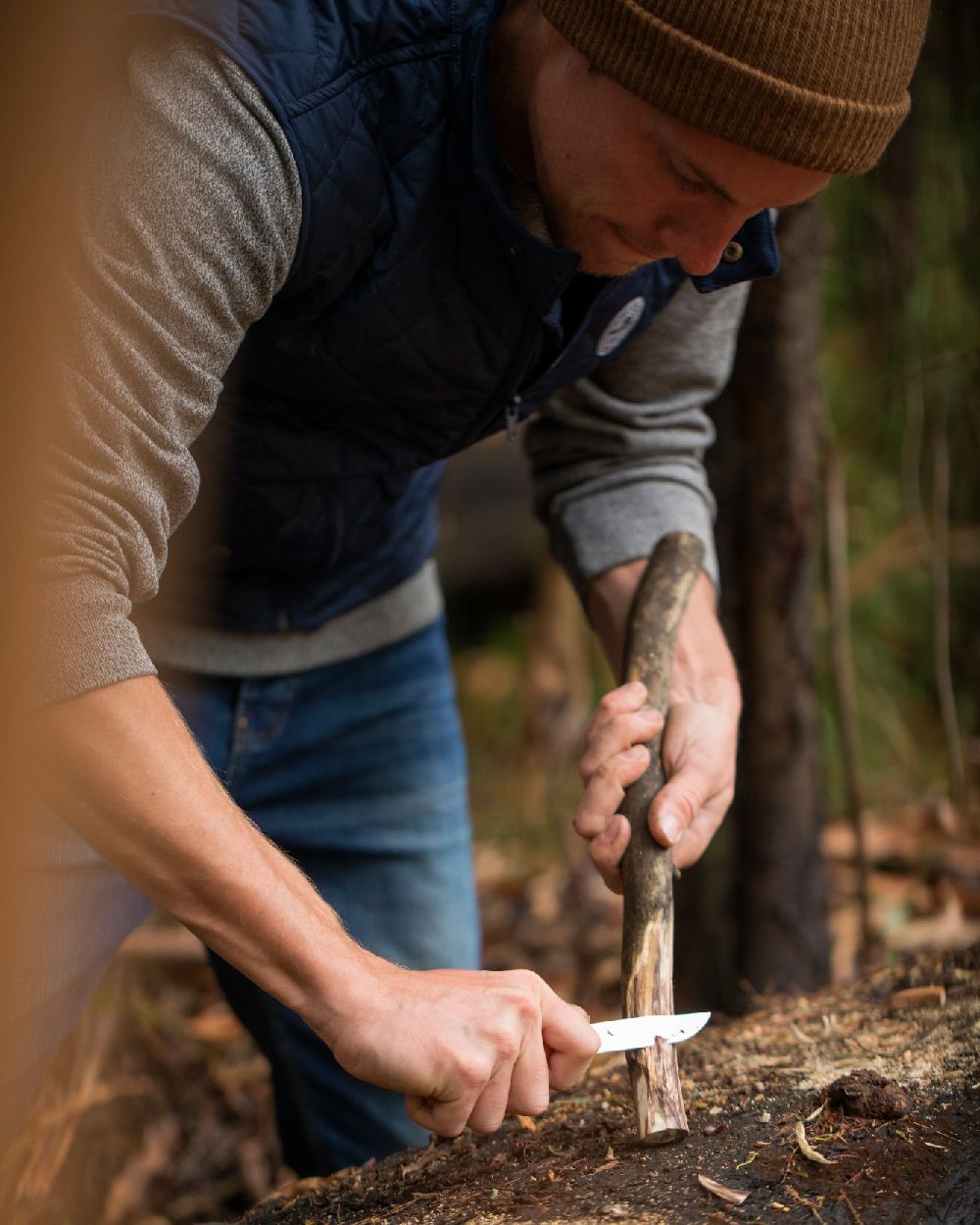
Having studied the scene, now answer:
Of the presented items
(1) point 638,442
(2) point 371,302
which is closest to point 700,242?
(2) point 371,302

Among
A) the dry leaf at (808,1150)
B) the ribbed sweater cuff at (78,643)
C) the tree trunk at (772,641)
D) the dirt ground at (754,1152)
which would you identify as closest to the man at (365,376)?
the ribbed sweater cuff at (78,643)

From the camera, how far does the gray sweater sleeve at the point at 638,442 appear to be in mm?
2156

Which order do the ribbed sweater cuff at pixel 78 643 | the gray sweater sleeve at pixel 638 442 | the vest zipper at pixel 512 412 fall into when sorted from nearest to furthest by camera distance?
the ribbed sweater cuff at pixel 78 643 < the vest zipper at pixel 512 412 < the gray sweater sleeve at pixel 638 442

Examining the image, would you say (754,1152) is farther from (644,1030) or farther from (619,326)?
(619,326)

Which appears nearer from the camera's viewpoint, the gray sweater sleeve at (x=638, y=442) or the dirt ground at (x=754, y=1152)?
the dirt ground at (x=754, y=1152)

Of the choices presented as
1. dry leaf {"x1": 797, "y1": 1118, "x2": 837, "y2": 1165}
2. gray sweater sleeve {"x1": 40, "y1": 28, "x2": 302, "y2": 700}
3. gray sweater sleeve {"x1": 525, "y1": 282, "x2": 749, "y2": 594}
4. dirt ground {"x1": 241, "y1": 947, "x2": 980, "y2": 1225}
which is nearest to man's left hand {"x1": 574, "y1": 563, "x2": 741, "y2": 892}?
gray sweater sleeve {"x1": 525, "y1": 282, "x2": 749, "y2": 594}

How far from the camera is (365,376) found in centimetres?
175

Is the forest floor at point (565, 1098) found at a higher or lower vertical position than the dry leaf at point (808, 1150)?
lower

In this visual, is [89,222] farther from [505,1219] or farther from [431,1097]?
[505,1219]

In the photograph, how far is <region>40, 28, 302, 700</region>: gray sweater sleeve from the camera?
1.28 metres

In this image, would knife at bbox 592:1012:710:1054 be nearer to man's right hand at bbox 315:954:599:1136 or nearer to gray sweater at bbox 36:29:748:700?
man's right hand at bbox 315:954:599:1136

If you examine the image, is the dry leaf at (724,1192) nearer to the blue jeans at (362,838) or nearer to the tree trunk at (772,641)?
the blue jeans at (362,838)

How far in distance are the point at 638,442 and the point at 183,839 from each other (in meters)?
1.20

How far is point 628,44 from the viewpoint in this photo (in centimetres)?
138
